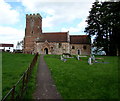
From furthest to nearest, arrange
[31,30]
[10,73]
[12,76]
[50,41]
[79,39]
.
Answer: [31,30], [79,39], [50,41], [10,73], [12,76]

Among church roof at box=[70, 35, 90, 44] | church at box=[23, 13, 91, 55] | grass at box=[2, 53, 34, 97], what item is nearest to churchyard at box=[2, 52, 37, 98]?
grass at box=[2, 53, 34, 97]

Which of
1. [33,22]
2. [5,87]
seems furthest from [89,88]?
[33,22]

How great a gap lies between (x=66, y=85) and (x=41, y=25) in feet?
165

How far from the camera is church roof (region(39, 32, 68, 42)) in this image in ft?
165

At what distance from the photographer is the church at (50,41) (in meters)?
49.9

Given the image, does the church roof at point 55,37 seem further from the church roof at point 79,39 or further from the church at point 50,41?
the church roof at point 79,39

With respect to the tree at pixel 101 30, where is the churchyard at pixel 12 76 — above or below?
below

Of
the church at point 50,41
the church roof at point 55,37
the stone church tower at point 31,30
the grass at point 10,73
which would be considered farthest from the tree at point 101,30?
the grass at point 10,73

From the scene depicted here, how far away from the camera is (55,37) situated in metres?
51.6

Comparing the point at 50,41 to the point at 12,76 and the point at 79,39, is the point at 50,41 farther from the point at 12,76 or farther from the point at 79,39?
the point at 12,76

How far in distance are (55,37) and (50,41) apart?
2.76 metres

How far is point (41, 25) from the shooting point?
56.8 m

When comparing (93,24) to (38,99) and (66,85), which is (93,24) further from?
(38,99)

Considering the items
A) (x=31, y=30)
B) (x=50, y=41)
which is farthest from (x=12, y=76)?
(x=31, y=30)
